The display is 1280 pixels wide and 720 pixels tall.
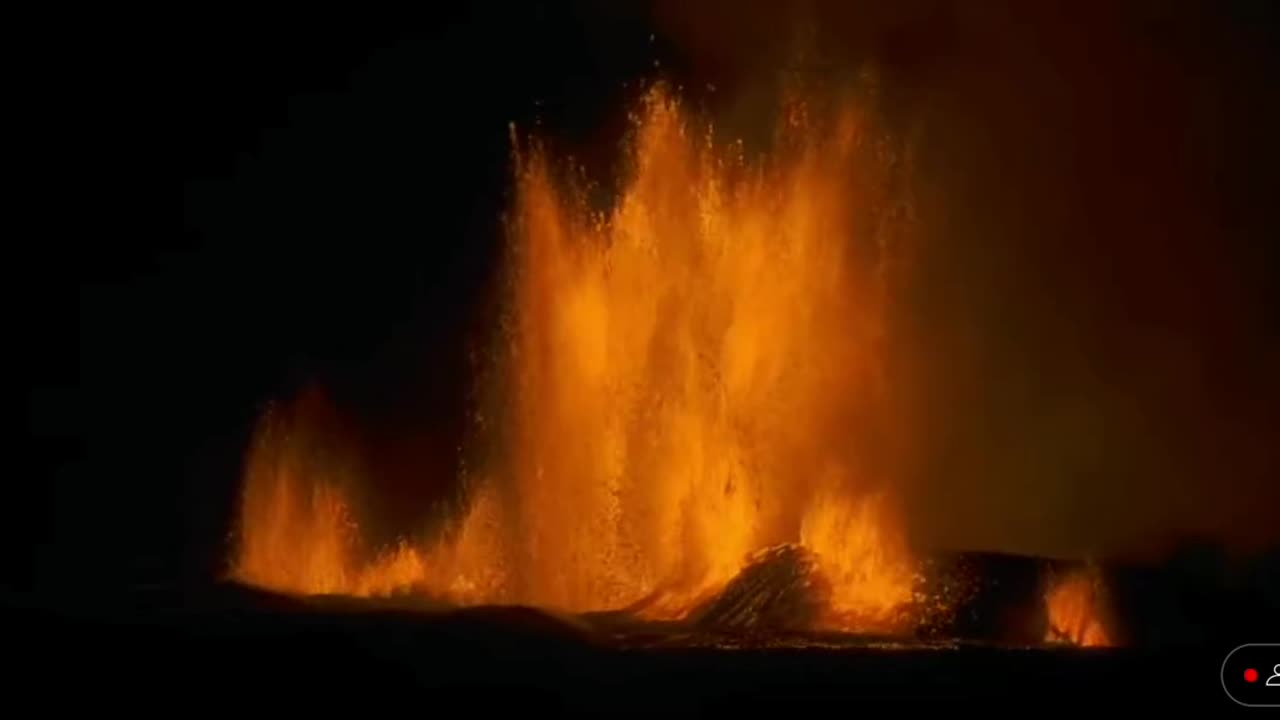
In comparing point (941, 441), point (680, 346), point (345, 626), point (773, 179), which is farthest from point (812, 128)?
point (345, 626)

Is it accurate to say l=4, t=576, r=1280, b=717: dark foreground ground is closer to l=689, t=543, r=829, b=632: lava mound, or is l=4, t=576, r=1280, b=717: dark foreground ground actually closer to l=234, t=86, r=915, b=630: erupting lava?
l=689, t=543, r=829, b=632: lava mound

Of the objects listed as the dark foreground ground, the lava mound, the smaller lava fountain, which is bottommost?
the dark foreground ground

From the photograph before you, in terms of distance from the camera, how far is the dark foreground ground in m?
20.3

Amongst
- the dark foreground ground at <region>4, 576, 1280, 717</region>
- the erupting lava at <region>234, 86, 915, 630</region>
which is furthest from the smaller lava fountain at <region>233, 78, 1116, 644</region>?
the dark foreground ground at <region>4, 576, 1280, 717</region>

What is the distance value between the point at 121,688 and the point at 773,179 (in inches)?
728

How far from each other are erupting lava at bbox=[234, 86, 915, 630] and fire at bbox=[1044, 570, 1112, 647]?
11.6 feet

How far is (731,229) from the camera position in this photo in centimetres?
3522

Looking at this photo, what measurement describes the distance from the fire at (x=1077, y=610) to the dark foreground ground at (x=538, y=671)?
3728mm

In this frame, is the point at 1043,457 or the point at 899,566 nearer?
the point at 899,566

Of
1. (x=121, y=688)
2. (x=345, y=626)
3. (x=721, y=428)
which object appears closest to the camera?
(x=121, y=688)

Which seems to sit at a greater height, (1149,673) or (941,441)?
(941,441)

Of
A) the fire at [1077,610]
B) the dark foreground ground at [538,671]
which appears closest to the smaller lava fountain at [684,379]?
the fire at [1077,610]

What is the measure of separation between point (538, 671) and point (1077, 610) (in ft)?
33.4

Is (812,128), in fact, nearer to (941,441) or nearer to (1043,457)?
(941,441)
